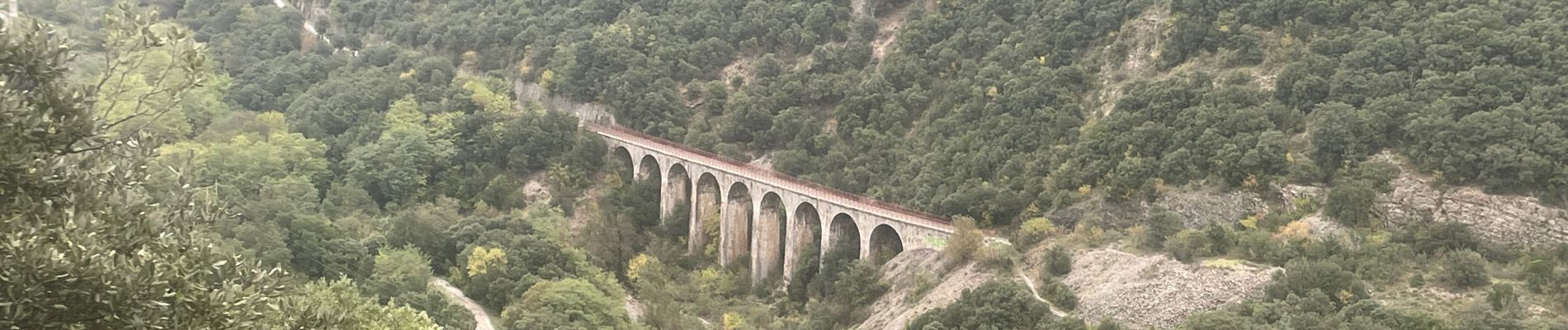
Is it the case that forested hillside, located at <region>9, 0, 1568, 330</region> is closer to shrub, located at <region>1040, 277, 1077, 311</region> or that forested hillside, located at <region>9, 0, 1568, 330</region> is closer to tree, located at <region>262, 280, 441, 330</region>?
tree, located at <region>262, 280, 441, 330</region>

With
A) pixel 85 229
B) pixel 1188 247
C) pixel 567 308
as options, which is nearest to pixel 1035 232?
pixel 1188 247

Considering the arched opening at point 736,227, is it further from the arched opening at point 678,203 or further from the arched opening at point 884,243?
the arched opening at point 884,243

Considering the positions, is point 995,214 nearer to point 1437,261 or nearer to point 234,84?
point 1437,261

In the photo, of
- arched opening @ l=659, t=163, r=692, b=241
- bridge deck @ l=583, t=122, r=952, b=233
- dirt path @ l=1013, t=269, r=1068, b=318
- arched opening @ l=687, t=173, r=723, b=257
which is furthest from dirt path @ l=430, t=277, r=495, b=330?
dirt path @ l=1013, t=269, r=1068, b=318

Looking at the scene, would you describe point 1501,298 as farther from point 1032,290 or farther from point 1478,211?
point 1032,290

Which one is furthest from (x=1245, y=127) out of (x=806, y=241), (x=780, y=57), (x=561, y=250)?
(x=780, y=57)

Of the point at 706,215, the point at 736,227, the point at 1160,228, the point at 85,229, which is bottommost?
the point at 706,215
